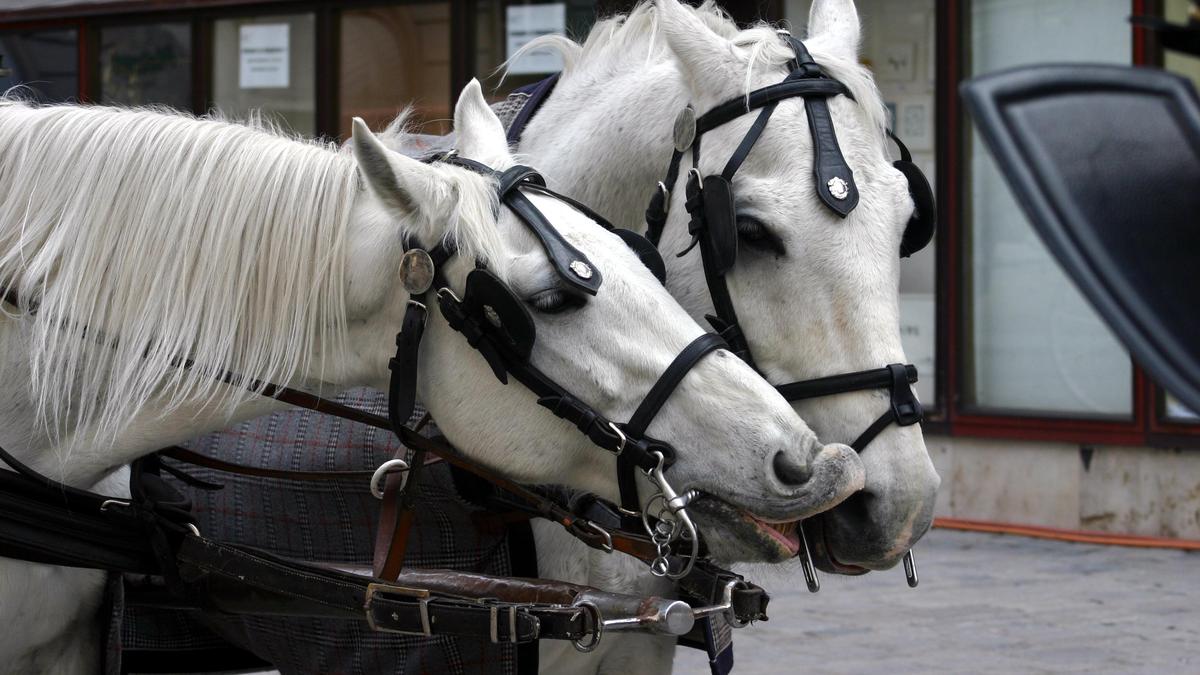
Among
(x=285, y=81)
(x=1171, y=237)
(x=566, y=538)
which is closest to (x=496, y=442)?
(x=566, y=538)

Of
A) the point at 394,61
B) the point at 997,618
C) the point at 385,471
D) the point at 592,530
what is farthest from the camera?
the point at 394,61

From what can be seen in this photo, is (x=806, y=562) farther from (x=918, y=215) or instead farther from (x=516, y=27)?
(x=516, y=27)

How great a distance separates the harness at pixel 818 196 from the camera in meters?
2.36

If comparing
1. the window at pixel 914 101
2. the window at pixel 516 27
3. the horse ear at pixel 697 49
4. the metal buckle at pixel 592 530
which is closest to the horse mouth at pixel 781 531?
the metal buckle at pixel 592 530

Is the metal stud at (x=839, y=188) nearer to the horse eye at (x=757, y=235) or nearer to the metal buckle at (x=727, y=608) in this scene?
the horse eye at (x=757, y=235)

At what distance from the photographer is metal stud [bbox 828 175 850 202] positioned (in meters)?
2.43

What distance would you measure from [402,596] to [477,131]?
0.79 meters

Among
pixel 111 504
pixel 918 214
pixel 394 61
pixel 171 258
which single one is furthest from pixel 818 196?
pixel 394 61

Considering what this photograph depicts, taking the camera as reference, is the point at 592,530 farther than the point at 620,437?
Yes

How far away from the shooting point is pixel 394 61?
27.8ft

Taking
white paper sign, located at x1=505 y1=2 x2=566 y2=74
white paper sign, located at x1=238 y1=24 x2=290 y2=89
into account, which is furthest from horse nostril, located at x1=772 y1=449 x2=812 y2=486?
white paper sign, located at x1=238 y1=24 x2=290 y2=89

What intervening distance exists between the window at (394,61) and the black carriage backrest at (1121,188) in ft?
25.3

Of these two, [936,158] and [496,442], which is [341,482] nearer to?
[496,442]

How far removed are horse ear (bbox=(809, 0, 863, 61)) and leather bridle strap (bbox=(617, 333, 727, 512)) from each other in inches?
40.4
